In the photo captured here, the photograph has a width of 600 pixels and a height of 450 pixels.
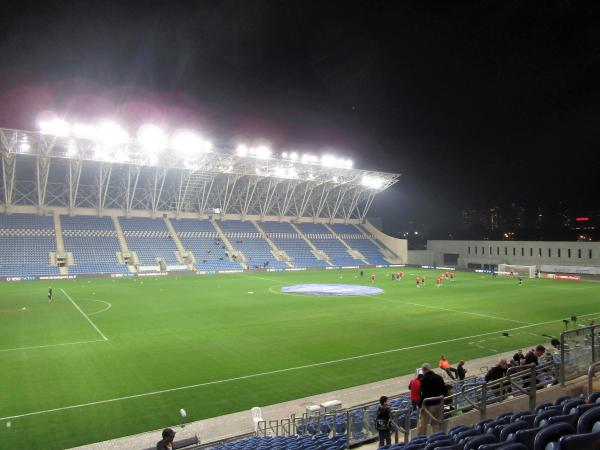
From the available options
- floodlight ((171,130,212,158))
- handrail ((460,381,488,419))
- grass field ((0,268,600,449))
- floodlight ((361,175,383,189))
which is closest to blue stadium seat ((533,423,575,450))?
handrail ((460,381,488,419))

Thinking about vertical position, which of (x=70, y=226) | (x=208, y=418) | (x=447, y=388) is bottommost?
(x=208, y=418)

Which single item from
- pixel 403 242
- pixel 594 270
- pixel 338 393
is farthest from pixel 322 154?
pixel 338 393

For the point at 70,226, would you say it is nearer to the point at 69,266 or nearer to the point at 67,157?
the point at 69,266

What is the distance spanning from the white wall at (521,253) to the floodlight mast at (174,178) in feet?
50.2

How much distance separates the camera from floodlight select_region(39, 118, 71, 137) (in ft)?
136

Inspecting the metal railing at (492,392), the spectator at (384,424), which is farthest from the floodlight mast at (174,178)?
the metal railing at (492,392)

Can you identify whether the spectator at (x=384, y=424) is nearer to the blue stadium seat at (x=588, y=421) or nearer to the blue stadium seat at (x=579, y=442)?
the blue stadium seat at (x=588, y=421)

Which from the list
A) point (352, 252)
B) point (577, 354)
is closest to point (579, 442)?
point (577, 354)

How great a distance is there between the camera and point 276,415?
11.4 metres

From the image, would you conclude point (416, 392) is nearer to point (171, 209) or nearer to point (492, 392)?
point (492, 392)

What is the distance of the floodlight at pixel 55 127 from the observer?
136 ft

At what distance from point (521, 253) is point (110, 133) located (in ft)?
189

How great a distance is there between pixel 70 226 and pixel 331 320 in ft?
142

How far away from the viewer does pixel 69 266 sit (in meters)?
48.3
